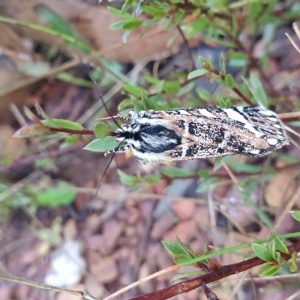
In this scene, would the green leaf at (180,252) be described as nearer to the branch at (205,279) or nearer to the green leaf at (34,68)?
the branch at (205,279)

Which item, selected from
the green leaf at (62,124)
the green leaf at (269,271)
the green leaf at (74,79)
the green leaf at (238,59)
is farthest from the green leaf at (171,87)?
the green leaf at (74,79)

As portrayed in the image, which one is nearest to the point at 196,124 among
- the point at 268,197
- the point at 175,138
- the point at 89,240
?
the point at 175,138

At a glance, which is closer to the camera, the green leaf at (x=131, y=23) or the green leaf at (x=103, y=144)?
the green leaf at (x=103, y=144)

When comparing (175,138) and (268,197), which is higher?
(175,138)

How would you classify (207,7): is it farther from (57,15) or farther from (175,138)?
(57,15)

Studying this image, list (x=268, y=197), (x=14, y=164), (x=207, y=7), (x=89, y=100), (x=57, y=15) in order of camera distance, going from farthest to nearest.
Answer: (x=89, y=100) → (x=57, y=15) → (x=14, y=164) → (x=268, y=197) → (x=207, y=7)

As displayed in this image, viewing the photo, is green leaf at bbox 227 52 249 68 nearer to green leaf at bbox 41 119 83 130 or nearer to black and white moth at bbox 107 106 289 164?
black and white moth at bbox 107 106 289 164

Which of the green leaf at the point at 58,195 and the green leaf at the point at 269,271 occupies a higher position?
the green leaf at the point at 269,271

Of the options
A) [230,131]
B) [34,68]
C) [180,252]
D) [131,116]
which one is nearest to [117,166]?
[34,68]
